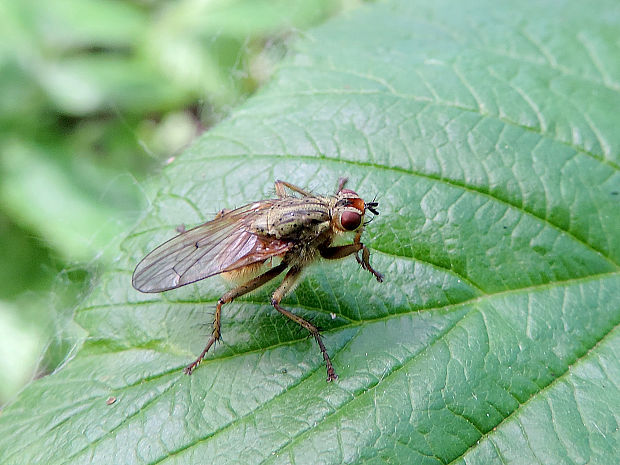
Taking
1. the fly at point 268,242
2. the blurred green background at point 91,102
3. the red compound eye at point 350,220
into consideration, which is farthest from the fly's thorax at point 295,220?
the blurred green background at point 91,102

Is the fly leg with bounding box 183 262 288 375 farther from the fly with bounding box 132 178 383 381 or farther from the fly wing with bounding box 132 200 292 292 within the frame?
the fly wing with bounding box 132 200 292 292

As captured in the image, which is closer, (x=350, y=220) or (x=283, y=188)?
(x=350, y=220)

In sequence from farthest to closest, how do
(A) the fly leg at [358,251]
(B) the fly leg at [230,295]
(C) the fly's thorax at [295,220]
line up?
(C) the fly's thorax at [295,220]
(A) the fly leg at [358,251]
(B) the fly leg at [230,295]

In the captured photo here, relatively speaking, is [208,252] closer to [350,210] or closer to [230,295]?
[230,295]

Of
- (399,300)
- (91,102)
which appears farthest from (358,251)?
(91,102)

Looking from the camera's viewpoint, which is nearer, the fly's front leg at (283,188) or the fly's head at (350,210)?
the fly's head at (350,210)

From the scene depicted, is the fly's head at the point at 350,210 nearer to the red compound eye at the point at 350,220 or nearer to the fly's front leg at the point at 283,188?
the red compound eye at the point at 350,220

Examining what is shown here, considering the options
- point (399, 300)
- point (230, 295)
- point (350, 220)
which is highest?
point (350, 220)
